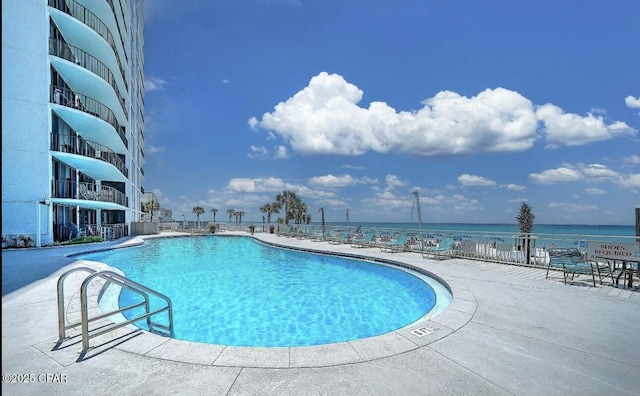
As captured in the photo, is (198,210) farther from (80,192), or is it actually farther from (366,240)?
(366,240)

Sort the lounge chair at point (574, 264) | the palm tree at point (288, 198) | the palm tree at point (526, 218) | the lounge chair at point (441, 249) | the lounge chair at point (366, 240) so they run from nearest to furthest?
the lounge chair at point (574, 264), the lounge chair at point (441, 249), the lounge chair at point (366, 240), the palm tree at point (526, 218), the palm tree at point (288, 198)

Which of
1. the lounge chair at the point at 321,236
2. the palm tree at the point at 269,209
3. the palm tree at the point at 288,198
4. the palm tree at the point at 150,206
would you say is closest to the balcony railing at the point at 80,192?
the lounge chair at the point at 321,236

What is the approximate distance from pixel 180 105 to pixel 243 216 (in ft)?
172

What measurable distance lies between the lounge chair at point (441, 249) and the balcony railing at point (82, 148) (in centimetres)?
1885

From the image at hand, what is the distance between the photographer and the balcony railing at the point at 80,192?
1684 cm

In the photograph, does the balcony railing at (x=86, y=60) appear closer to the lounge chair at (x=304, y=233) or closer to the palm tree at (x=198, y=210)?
the lounge chair at (x=304, y=233)

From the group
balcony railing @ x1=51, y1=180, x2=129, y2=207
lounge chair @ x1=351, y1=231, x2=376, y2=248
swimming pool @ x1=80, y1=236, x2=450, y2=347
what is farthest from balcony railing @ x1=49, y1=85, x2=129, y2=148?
lounge chair @ x1=351, y1=231, x2=376, y2=248

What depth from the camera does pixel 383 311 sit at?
24.2ft

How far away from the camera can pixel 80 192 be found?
1872 cm

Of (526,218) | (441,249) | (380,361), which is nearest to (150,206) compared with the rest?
(526,218)

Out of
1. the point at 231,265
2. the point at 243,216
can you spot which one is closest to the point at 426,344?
the point at 231,265

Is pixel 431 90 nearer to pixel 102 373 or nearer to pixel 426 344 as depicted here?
pixel 426 344

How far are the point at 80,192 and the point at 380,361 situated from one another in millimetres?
20990

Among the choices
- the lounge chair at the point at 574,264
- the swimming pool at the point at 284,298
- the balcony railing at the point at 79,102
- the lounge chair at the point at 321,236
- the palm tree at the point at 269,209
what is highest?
the balcony railing at the point at 79,102
